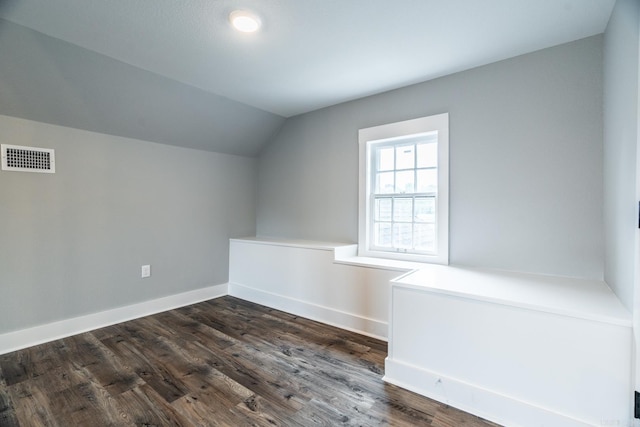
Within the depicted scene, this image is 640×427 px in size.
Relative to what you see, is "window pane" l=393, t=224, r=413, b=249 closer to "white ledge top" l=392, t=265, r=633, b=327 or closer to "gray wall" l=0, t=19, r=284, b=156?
"white ledge top" l=392, t=265, r=633, b=327

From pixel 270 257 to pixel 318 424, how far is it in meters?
2.05

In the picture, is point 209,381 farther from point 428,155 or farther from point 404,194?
point 428,155

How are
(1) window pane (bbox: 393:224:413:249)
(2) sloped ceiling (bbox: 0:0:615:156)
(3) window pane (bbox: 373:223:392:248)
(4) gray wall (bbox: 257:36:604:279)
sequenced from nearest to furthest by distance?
1. (2) sloped ceiling (bbox: 0:0:615:156)
2. (4) gray wall (bbox: 257:36:604:279)
3. (1) window pane (bbox: 393:224:413:249)
4. (3) window pane (bbox: 373:223:392:248)

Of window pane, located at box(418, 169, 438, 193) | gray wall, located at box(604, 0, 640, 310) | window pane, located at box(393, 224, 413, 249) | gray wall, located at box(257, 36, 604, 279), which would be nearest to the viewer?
gray wall, located at box(604, 0, 640, 310)

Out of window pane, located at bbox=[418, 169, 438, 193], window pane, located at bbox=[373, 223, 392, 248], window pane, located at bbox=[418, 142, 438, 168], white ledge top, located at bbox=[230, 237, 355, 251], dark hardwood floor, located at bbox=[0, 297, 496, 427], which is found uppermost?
window pane, located at bbox=[418, 142, 438, 168]

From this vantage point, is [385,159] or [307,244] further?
[307,244]

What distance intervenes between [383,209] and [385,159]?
0.53m

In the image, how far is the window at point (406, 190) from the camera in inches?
100

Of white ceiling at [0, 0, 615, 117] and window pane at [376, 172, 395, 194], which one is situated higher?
white ceiling at [0, 0, 615, 117]

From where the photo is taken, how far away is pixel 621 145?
4.97 ft

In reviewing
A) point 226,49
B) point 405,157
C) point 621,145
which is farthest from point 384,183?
point 226,49

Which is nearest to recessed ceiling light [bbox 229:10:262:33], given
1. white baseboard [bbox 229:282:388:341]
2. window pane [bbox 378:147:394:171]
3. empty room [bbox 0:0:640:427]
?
empty room [bbox 0:0:640:427]

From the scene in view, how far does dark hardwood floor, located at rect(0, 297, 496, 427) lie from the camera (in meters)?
1.59

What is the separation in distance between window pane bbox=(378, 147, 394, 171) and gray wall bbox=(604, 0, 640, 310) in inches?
62.5
